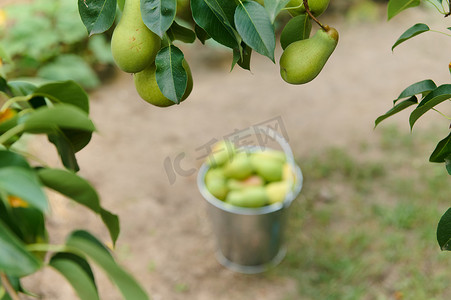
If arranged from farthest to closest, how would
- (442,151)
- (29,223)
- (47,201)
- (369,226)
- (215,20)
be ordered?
(369,226)
(442,151)
(215,20)
(29,223)
(47,201)

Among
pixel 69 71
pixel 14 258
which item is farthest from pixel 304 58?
pixel 69 71

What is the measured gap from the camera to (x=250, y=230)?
1.94 meters

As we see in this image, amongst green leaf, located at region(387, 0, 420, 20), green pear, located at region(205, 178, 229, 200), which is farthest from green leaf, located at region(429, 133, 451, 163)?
green pear, located at region(205, 178, 229, 200)

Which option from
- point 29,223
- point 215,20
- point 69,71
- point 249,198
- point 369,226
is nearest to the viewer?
point 29,223

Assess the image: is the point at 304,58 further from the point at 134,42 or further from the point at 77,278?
the point at 77,278

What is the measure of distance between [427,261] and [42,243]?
1817 mm

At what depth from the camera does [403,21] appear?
3809 mm

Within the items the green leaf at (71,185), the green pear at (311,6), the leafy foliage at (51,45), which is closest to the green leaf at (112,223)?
Answer: the green leaf at (71,185)

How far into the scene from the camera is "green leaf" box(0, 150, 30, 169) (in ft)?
1.39

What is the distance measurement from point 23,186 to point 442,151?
53cm

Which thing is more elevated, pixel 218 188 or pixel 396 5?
pixel 396 5

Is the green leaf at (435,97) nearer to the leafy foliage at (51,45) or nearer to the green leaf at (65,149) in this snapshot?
the green leaf at (65,149)

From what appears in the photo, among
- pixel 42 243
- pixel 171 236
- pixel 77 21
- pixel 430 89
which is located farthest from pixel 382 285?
pixel 77 21

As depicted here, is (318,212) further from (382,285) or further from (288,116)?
(288,116)
